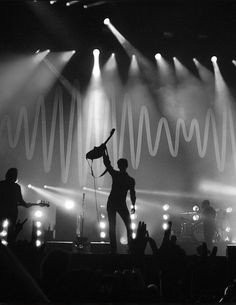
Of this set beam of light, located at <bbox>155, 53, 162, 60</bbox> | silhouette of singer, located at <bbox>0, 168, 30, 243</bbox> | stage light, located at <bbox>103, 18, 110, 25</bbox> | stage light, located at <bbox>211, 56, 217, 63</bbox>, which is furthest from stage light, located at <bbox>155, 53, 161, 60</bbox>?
silhouette of singer, located at <bbox>0, 168, 30, 243</bbox>

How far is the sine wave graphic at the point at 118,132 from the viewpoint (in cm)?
1552

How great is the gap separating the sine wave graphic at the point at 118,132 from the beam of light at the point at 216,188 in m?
0.77

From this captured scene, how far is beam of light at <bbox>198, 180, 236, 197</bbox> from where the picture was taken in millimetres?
16172

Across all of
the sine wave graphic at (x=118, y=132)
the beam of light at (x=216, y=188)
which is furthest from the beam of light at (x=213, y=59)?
the beam of light at (x=216, y=188)

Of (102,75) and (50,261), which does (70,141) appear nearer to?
(102,75)

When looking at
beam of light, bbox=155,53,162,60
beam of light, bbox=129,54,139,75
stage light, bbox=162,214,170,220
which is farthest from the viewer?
beam of light, bbox=129,54,139,75

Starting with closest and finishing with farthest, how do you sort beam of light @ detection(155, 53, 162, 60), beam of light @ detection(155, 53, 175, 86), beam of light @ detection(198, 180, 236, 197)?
beam of light @ detection(155, 53, 162, 60)
beam of light @ detection(155, 53, 175, 86)
beam of light @ detection(198, 180, 236, 197)

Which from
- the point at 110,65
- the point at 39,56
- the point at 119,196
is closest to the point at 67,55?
the point at 39,56

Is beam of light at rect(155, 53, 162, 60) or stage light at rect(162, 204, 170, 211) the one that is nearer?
stage light at rect(162, 204, 170, 211)

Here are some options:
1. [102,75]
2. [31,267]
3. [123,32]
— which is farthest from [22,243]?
[102,75]

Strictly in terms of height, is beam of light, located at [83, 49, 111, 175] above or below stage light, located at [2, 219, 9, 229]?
above

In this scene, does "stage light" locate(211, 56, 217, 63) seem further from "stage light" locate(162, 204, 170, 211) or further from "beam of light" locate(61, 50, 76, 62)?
"stage light" locate(162, 204, 170, 211)

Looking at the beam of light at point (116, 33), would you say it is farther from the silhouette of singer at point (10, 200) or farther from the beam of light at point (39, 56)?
the silhouette of singer at point (10, 200)

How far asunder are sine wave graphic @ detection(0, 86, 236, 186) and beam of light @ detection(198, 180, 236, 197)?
775 mm
